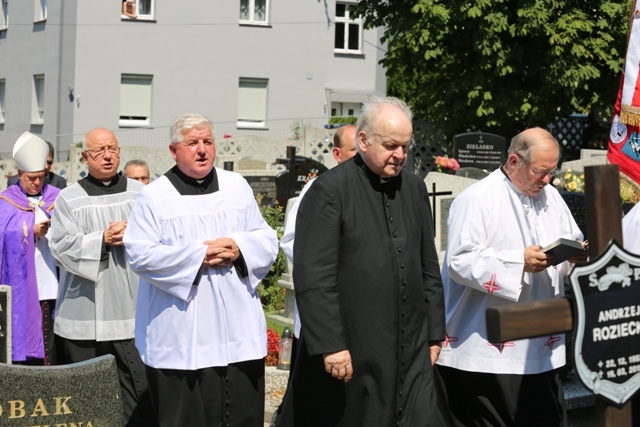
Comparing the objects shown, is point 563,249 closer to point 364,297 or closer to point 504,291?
point 504,291

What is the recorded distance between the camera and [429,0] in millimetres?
21906

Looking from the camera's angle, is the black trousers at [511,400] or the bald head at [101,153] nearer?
the black trousers at [511,400]

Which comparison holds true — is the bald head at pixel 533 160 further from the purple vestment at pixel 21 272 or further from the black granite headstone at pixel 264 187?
the black granite headstone at pixel 264 187

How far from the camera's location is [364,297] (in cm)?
518

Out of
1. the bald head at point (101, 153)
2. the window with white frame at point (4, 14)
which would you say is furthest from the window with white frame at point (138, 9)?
the bald head at point (101, 153)

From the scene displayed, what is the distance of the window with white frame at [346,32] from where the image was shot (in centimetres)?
3650

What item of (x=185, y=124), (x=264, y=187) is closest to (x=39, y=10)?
(x=264, y=187)

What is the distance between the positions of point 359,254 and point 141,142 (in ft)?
93.2

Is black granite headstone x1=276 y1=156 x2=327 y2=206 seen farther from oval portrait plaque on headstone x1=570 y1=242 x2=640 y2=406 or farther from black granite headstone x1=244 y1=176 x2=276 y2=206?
oval portrait plaque on headstone x1=570 y1=242 x2=640 y2=406

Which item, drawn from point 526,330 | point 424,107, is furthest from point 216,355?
point 424,107

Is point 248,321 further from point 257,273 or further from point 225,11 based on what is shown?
point 225,11

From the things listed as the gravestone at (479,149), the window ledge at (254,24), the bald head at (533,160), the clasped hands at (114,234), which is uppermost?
the window ledge at (254,24)

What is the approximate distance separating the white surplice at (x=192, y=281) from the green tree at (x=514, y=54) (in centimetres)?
1585

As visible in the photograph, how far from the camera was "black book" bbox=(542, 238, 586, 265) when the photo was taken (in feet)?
17.6
